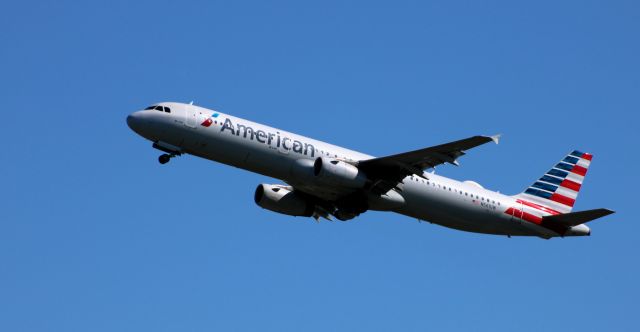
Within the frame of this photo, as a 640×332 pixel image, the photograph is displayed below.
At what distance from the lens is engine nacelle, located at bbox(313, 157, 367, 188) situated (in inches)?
1845

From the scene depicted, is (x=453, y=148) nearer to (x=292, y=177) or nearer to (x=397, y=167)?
(x=397, y=167)

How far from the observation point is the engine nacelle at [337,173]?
154ft

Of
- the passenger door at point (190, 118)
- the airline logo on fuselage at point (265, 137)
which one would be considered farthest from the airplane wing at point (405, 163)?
the passenger door at point (190, 118)

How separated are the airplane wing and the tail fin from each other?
9.97m

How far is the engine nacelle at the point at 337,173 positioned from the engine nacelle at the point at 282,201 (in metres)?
5.63

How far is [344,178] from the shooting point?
155 feet

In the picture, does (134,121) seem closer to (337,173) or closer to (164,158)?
(164,158)

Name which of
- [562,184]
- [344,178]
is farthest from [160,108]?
[562,184]

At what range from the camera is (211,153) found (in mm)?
46562

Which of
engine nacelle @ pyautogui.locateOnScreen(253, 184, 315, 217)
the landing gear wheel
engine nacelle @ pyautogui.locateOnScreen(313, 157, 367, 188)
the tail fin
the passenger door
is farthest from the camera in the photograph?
the tail fin

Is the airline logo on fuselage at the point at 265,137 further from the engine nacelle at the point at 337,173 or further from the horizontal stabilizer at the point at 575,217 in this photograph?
the horizontal stabilizer at the point at 575,217

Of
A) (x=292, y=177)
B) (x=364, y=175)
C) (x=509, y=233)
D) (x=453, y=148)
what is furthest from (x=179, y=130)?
(x=509, y=233)

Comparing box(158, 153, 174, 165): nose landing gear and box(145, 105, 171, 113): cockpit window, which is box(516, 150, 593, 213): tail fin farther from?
box(145, 105, 171, 113): cockpit window

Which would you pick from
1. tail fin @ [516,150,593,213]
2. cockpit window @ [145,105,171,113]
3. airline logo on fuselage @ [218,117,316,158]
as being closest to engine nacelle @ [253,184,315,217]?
airline logo on fuselage @ [218,117,316,158]
